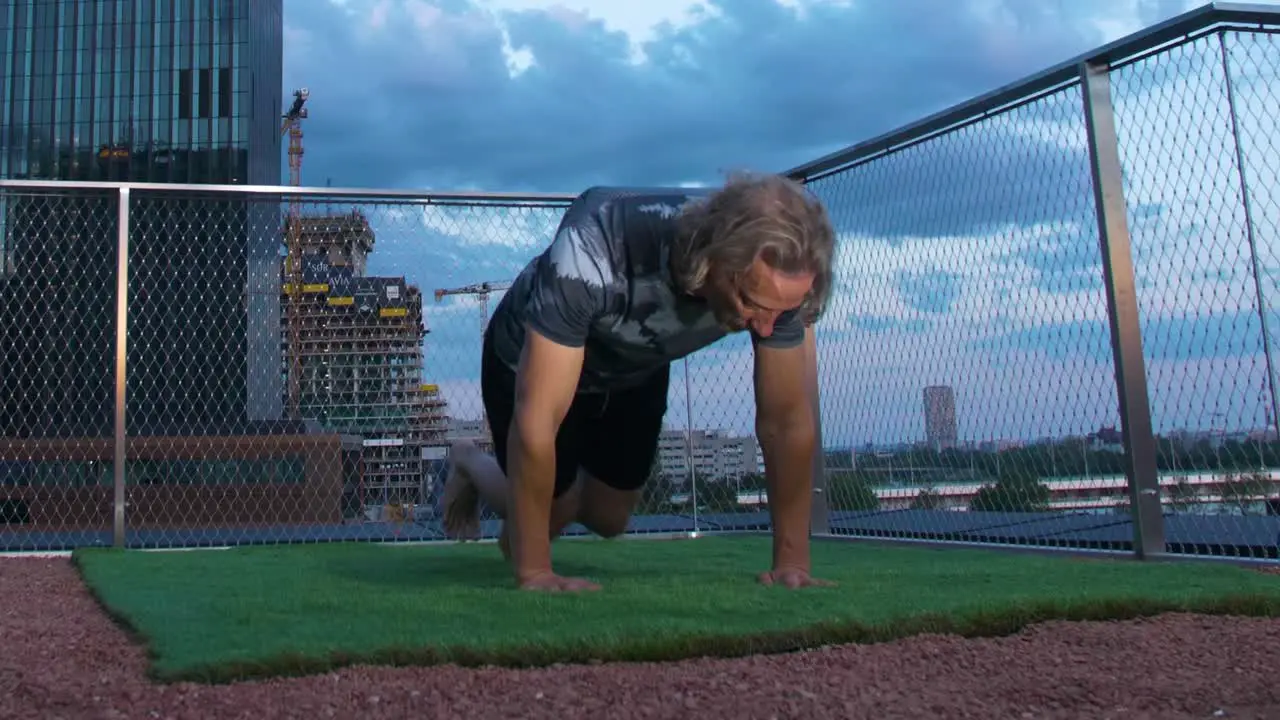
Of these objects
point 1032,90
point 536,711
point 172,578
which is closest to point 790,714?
point 536,711

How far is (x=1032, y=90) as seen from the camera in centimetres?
424

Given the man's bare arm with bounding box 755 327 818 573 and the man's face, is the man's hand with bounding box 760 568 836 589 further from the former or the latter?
the man's face

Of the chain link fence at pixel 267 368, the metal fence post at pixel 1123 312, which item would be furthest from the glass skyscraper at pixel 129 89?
the metal fence post at pixel 1123 312

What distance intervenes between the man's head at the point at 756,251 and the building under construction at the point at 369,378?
153 inches

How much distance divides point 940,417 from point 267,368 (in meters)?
4.12

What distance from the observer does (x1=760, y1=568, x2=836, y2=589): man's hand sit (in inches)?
104

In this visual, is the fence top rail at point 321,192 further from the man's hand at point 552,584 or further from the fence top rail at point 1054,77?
the man's hand at point 552,584

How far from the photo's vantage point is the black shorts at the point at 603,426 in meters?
3.24

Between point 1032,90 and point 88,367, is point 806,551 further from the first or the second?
point 88,367

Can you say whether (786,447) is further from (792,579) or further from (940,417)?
(940,417)

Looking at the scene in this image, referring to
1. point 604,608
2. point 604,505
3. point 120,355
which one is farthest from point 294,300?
point 604,608

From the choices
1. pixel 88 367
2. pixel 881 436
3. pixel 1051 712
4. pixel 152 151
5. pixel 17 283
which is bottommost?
pixel 1051 712

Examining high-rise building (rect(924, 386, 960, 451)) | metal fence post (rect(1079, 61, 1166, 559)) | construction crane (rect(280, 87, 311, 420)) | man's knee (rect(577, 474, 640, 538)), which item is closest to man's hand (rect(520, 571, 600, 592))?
man's knee (rect(577, 474, 640, 538))

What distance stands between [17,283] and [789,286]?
5.70m
